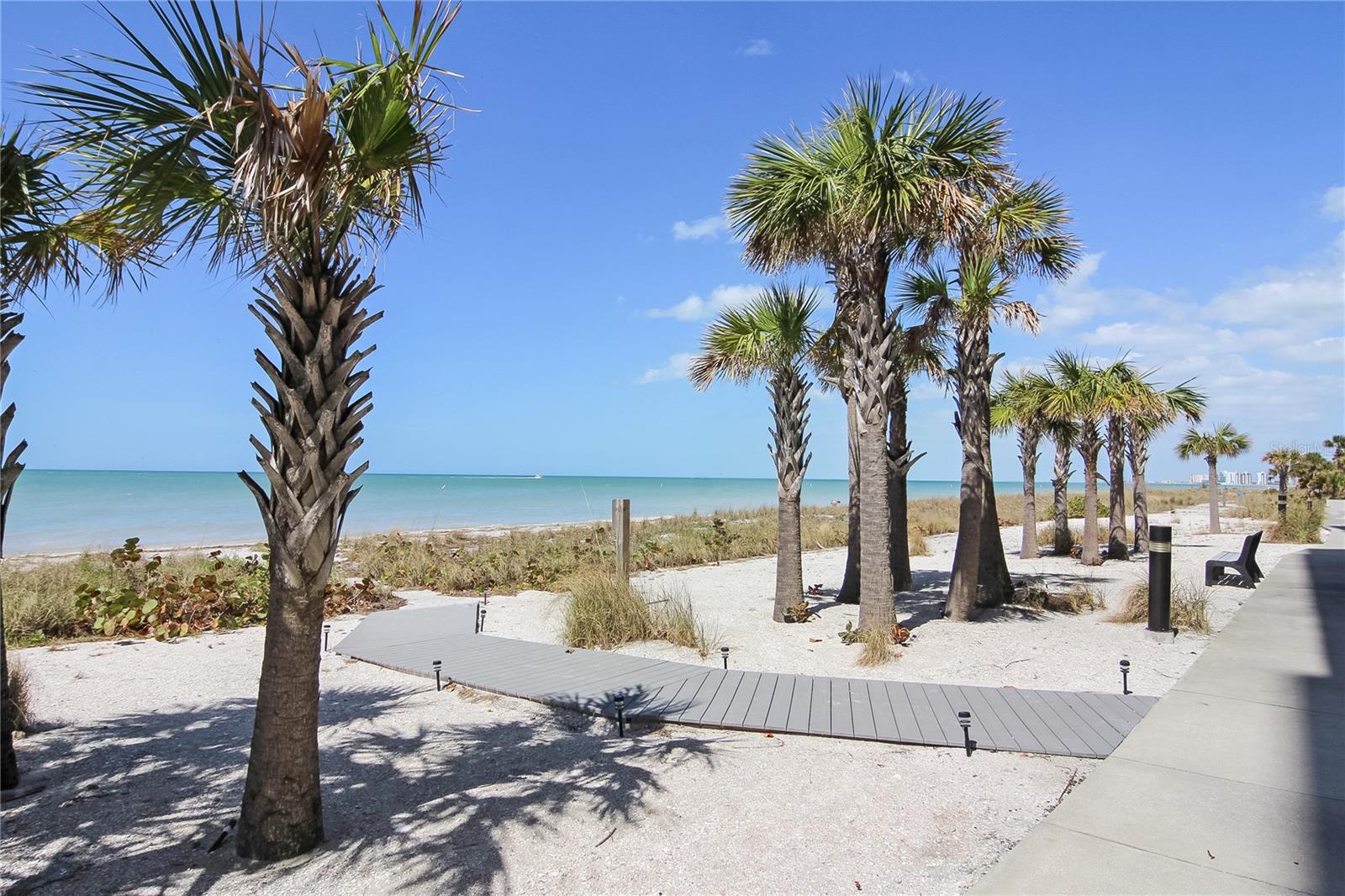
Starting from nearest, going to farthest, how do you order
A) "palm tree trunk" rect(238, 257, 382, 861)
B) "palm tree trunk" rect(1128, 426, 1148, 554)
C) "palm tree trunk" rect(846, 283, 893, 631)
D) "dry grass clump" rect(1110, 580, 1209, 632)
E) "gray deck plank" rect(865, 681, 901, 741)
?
"palm tree trunk" rect(238, 257, 382, 861)
"gray deck plank" rect(865, 681, 901, 741)
"palm tree trunk" rect(846, 283, 893, 631)
"dry grass clump" rect(1110, 580, 1209, 632)
"palm tree trunk" rect(1128, 426, 1148, 554)

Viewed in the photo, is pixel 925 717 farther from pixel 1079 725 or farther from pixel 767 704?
pixel 767 704

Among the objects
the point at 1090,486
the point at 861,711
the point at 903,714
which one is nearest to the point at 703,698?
the point at 861,711

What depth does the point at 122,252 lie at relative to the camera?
4824 millimetres

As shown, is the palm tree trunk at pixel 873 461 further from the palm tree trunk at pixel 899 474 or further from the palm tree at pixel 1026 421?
the palm tree at pixel 1026 421

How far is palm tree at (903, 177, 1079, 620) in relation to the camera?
9633 millimetres

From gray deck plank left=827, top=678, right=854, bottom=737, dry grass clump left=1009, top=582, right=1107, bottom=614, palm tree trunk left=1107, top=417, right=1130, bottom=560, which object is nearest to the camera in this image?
gray deck plank left=827, top=678, right=854, bottom=737

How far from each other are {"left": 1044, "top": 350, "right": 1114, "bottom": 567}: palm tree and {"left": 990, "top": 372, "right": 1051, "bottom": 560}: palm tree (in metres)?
0.42

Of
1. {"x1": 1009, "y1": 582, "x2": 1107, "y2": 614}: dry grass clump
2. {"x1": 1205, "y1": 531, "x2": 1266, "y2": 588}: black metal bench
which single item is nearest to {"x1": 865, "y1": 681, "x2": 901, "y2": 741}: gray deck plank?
{"x1": 1009, "y1": 582, "x2": 1107, "y2": 614}: dry grass clump

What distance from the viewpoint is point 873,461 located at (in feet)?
27.8

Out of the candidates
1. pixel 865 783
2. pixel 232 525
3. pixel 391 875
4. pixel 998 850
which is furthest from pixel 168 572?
pixel 232 525

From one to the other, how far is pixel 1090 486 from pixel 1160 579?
772 cm

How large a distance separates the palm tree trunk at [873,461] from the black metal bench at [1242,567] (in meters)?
7.27

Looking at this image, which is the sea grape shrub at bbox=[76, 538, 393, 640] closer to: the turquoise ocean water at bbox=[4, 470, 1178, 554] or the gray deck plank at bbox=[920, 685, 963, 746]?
the gray deck plank at bbox=[920, 685, 963, 746]

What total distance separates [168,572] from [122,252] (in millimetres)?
10064
